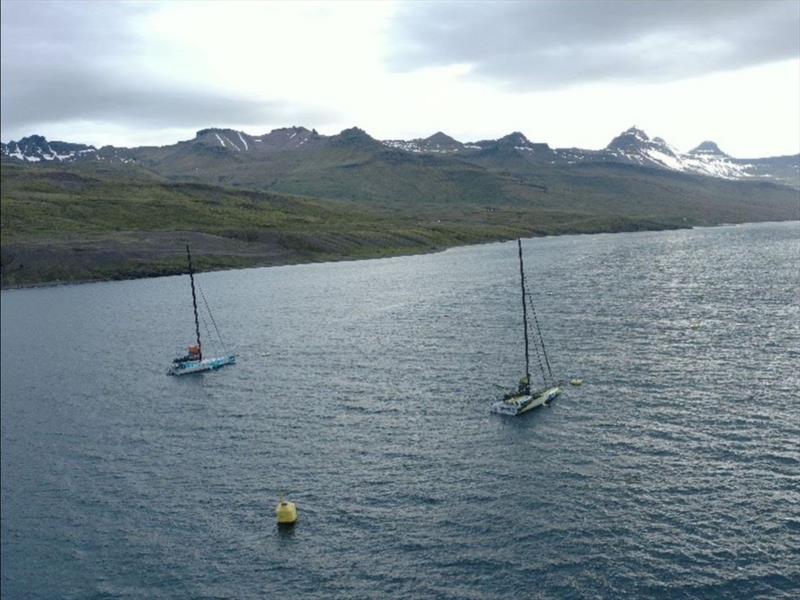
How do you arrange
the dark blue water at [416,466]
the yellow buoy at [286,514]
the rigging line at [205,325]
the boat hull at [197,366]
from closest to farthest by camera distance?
the dark blue water at [416,466]
the yellow buoy at [286,514]
the boat hull at [197,366]
the rigging line at [205,325]

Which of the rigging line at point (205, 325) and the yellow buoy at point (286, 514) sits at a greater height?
the rigging line at point (205, 325)

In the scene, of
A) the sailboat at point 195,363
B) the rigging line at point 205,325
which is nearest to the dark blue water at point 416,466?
the sailboat at point 195,363

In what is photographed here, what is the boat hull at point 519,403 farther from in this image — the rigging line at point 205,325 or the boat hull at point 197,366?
the rigging line at point 205,325

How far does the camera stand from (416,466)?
58.0 m

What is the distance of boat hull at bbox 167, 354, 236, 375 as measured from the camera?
316 ft

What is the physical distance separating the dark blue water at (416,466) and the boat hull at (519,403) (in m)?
1.13

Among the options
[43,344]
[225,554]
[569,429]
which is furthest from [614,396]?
[43,344]

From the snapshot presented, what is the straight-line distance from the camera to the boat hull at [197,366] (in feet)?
316

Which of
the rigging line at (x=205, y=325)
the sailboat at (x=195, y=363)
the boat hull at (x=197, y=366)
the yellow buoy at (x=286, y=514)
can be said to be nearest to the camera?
the yellow buoy at (x=286, y=514)

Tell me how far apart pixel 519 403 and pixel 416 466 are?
16.1 m

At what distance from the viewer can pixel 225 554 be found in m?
46.2

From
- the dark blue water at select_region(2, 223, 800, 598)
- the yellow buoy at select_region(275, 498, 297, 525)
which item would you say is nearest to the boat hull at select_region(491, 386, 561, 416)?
the dark blue water at select_region(2, 223, 800, 598)

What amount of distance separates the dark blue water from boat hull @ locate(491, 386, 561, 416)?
113cm

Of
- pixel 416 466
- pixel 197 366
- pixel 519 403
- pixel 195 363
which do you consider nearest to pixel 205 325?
pixel 195 363
